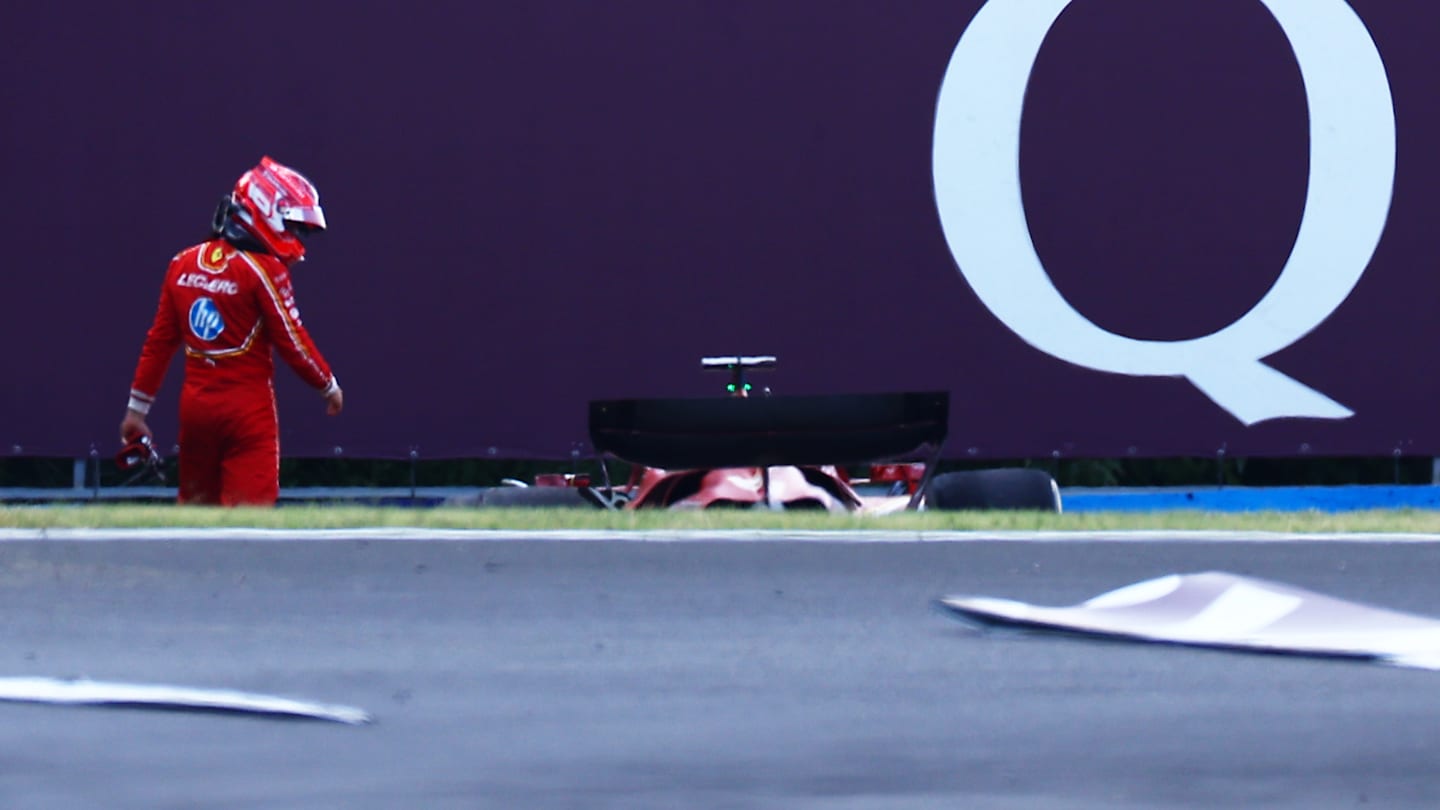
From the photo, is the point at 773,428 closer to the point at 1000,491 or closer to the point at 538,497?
the point at 1000,491

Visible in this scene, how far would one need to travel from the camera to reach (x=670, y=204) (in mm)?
6898

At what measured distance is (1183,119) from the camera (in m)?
6.91

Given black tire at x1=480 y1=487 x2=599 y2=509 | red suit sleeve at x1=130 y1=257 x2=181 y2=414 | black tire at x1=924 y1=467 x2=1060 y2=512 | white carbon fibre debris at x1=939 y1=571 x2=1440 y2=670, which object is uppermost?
red suit sleeve at x1=130 y1=257 x2=181 y2=414

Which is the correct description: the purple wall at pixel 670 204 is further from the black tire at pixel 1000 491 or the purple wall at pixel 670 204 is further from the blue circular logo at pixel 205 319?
the black tire at pixel 1000 491

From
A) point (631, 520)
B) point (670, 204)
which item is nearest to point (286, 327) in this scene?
point (670, 204)

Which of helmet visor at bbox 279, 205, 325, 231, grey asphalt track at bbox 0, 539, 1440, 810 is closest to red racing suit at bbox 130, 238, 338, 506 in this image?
helmet visor at bbox 279, 205, 325, 231

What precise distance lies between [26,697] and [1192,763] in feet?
Answer: 3.78

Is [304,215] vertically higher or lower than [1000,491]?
higher

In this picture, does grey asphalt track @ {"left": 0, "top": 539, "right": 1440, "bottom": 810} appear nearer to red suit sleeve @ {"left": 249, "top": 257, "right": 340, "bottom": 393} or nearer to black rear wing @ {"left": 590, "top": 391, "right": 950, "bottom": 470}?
black rear wing @ {"left": 590, "top": 391, "right": 950, "bottom": 470}

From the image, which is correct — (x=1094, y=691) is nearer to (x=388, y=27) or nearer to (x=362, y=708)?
(x=362, y=708)

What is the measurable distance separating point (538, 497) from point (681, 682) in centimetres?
340

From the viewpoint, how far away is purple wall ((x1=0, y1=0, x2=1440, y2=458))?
6.82 meters

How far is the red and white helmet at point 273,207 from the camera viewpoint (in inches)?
225

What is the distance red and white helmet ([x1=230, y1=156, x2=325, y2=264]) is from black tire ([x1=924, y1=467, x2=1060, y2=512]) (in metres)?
2.00
